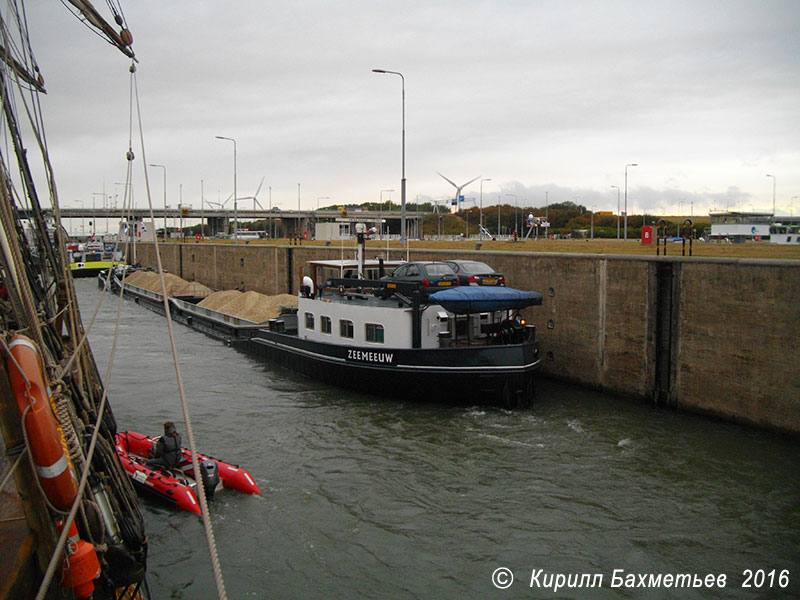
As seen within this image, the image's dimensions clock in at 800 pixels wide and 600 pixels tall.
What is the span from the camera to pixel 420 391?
20.0m

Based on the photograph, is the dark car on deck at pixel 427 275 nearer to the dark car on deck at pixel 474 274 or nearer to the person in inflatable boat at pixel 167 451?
the dark car on deck at pixel 474 274

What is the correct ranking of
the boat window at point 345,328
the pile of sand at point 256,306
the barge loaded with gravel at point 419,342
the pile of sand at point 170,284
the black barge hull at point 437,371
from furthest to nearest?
the pile of sand at point 170,284
the pile of sand at point 256,306
the boat window at point 345,328
the barge loaded with gravel at point 419,342
the black barge hull at point 437,371

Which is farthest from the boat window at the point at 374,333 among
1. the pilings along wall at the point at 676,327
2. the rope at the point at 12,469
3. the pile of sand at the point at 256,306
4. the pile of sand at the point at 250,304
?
the pile of sand at the point at 256,306

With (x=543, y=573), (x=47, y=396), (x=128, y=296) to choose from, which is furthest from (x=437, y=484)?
(x=128, y=296)

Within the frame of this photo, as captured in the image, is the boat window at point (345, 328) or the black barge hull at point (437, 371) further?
the boat window at point (345, 328)

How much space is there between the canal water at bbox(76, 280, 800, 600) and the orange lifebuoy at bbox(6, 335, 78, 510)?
443cm

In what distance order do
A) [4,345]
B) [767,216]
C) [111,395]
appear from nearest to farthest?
[4,345] → [111,395] → [767,216]

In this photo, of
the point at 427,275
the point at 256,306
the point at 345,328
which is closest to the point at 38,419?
the point at 345,328

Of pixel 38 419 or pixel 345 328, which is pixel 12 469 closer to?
pixel 38 419

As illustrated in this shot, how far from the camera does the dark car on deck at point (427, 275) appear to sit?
21.6 metres

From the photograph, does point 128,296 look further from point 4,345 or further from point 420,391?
point 4,345

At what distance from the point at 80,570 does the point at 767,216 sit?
61.5 meters

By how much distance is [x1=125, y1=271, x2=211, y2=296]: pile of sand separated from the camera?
57375 mm

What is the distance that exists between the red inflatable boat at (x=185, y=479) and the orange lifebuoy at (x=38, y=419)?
20.4 feet
